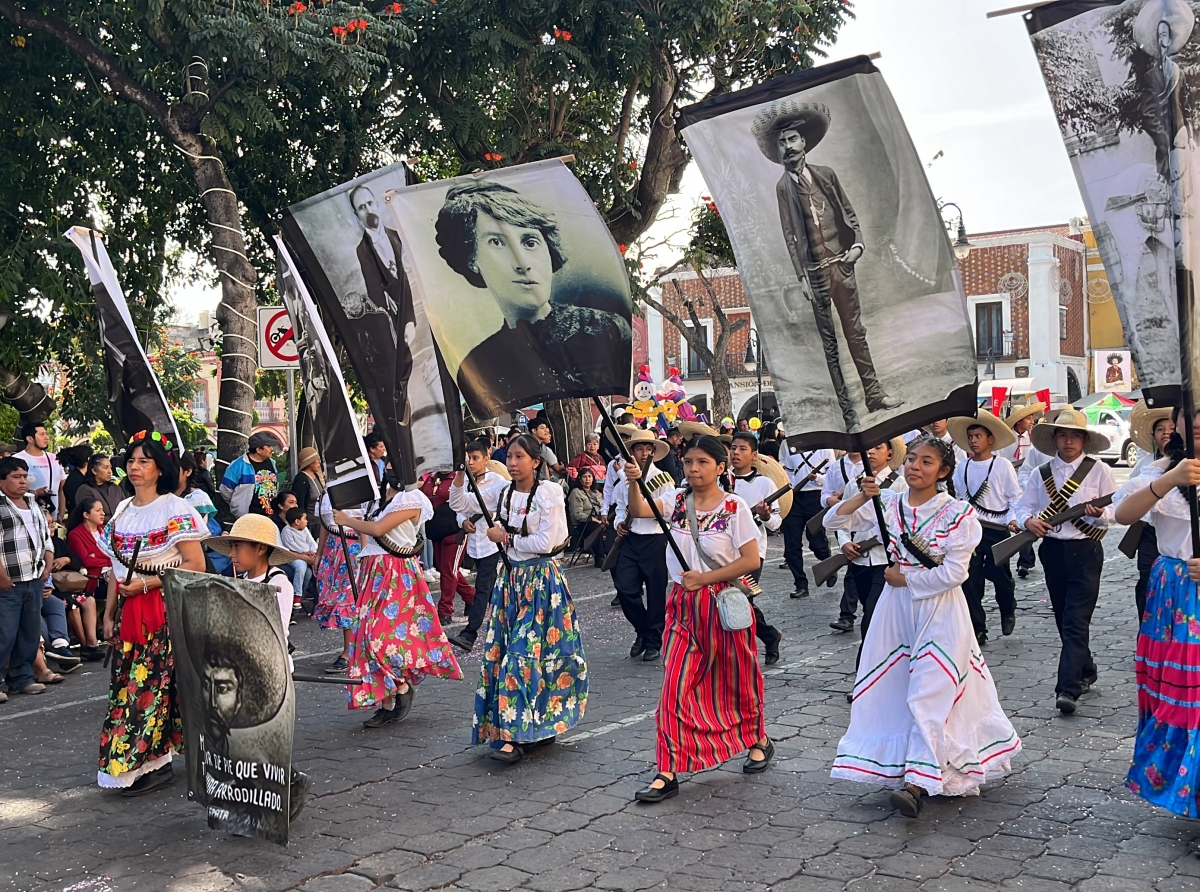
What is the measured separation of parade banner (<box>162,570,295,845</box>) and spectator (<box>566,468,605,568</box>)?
8250 mm

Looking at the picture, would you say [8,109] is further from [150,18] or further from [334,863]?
[334,863]

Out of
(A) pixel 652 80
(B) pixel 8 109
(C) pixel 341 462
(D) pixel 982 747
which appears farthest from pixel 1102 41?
(B) pixel 8 109

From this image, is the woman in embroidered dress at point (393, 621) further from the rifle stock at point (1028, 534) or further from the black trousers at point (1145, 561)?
the black trousers at point (1145, 561)

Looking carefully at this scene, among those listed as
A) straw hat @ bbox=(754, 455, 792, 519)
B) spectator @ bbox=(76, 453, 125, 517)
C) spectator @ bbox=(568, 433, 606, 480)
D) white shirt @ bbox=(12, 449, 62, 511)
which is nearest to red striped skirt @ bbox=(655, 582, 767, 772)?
straw hat @ bbox=(754, 455, 792, 519)

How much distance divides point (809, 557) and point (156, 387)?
31.0 ft

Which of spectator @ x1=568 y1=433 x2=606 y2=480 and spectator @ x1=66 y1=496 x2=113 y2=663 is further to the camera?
spectator @ x1=568 y1=433 x2=606 y2=480

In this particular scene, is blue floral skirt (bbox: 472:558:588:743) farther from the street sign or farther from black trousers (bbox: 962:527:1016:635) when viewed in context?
the street sign

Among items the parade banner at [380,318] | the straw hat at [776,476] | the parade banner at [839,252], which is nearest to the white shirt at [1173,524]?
the parade banner at [839,252]

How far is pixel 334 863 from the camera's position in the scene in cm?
523

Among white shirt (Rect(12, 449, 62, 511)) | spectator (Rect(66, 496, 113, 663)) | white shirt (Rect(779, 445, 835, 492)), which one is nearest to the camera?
spectator (Rect(66, 496, 113, 663))

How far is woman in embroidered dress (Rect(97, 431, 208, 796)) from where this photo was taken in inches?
252

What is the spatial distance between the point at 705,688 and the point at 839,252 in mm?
2221

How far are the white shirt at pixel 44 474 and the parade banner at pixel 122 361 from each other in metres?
3.42

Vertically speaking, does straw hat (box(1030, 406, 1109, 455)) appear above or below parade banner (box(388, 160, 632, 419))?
below
